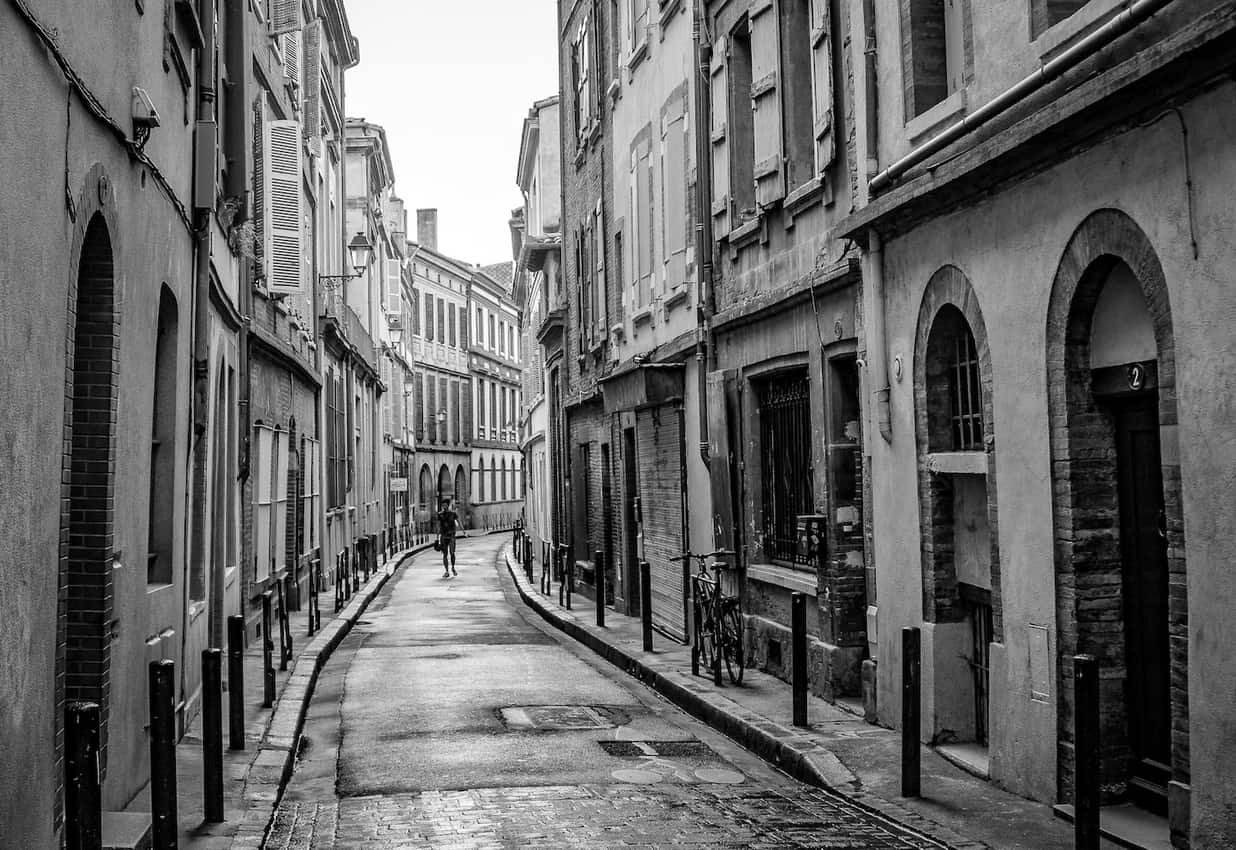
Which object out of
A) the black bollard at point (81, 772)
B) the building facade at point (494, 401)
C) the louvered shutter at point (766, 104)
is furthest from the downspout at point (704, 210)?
the building facade at point (494, 401)

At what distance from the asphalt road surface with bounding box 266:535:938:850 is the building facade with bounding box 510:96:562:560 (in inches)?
585

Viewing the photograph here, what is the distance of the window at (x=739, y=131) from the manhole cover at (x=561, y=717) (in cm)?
522

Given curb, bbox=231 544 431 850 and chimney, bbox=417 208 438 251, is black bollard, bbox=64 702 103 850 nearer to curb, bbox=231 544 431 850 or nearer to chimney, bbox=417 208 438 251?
curb, bbox=231 544 431 850

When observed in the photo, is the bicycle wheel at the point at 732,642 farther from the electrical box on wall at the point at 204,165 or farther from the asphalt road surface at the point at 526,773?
the electrical box on wall at the point at 204,165

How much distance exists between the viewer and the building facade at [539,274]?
104 ft

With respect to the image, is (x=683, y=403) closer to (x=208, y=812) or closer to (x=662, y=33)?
(x=662, y=33)

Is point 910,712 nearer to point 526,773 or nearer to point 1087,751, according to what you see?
point 1087,751

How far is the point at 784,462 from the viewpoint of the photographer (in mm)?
13258

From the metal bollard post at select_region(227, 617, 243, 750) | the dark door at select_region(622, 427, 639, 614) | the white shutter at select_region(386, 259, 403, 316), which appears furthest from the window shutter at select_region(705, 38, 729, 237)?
the white shutter at select_region(386, 259, 403, 316)

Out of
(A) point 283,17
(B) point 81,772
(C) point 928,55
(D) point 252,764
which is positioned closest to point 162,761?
(B) point 81,772

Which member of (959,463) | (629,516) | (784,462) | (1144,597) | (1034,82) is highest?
→ (1034,82)

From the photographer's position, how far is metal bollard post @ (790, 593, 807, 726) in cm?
1012

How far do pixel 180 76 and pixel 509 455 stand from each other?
6059 cm

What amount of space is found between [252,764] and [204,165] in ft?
14.7
